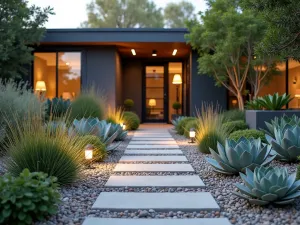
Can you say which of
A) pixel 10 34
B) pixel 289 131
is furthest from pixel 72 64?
pixel 289 131

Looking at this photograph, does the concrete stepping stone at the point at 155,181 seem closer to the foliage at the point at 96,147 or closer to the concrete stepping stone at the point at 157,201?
the concrete stepping stone at the point at 157,201

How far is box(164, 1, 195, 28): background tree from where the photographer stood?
2633 centimetres

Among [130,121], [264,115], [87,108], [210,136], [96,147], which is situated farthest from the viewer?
[130,121]

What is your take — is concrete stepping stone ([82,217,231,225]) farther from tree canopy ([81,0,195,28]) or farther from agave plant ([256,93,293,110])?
tree canopy ([81,0,195,28])

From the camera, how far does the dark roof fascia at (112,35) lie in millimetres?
11586

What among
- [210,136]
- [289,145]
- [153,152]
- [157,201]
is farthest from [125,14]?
[157,201]

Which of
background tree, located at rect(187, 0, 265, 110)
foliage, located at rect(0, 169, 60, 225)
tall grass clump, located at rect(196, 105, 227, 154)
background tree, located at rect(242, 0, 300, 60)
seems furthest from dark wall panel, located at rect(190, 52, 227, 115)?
foliage, located at rect(0, 169, 60, 225)

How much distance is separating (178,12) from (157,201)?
24439mm

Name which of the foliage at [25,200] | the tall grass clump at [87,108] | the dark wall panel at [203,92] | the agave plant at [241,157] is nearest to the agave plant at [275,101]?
the agave plant at [241,157]

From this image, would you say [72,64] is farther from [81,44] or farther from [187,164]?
[187,164]

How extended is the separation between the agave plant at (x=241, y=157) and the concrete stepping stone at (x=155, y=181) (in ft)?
1.14

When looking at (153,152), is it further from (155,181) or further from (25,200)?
(25,200)

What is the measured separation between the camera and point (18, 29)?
1031 cm

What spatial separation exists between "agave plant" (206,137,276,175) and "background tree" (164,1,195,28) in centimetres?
2292
